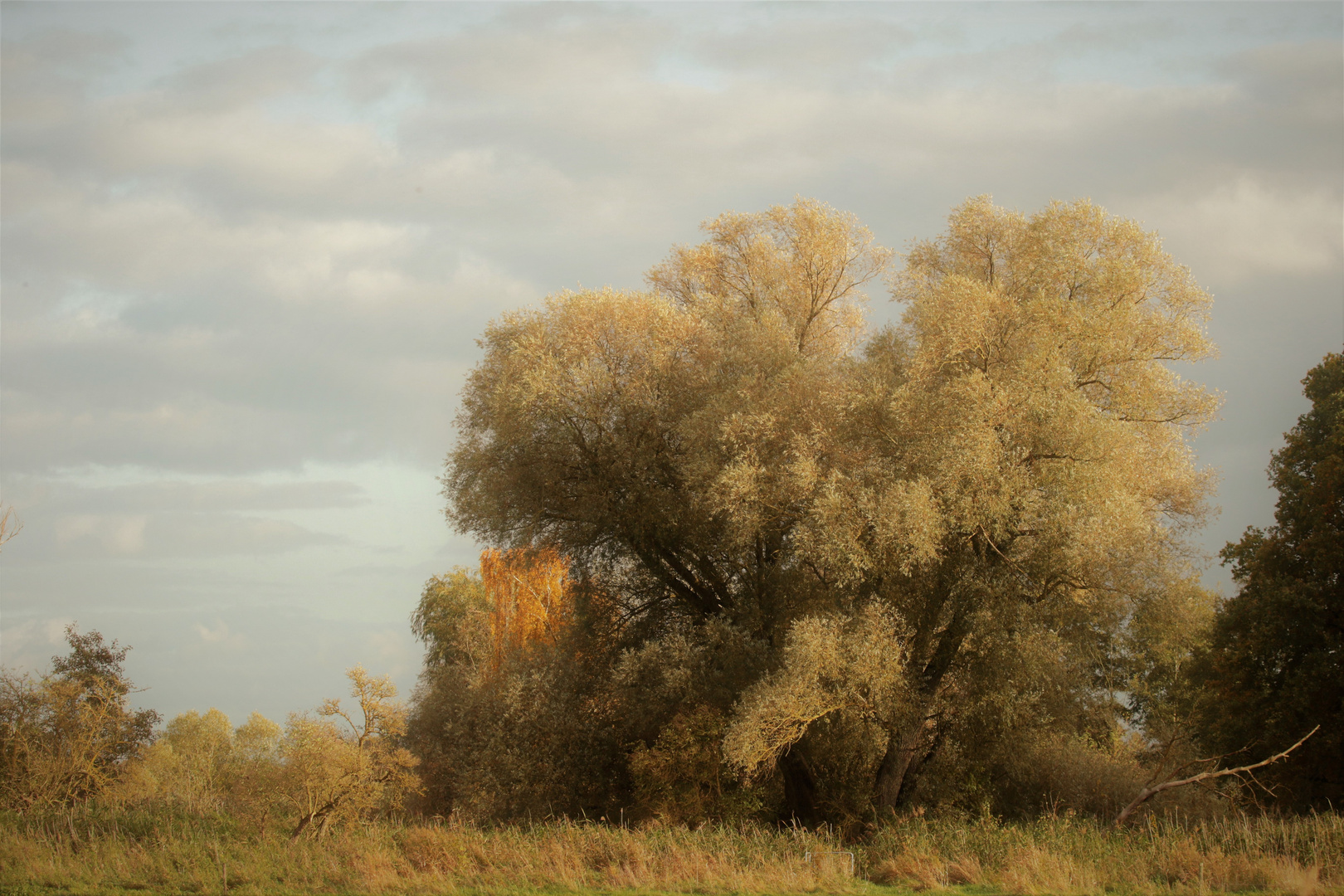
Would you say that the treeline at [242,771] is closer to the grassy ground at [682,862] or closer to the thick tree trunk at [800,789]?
the grassy ground at [682,862]

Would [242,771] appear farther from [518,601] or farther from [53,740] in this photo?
[518,601]

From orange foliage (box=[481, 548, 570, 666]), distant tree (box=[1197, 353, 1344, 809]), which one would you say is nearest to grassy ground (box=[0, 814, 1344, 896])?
distant tree (box=[1197, 353, 1344, 809])

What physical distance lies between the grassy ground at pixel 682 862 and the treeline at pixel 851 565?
110 inches

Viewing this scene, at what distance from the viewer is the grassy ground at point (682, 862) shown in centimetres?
1444

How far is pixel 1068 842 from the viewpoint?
1641cm

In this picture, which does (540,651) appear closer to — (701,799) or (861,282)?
(701,799)

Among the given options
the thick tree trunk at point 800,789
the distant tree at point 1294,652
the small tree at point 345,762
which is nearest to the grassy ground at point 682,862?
the small tree at point 345,762

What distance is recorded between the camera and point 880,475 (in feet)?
68.9

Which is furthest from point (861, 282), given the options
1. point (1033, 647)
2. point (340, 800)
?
point (340, 800)

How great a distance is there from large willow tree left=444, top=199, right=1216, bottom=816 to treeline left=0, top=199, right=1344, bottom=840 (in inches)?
3.6

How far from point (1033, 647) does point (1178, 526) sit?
621 centimetres

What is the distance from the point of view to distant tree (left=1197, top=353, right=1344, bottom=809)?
2302cm

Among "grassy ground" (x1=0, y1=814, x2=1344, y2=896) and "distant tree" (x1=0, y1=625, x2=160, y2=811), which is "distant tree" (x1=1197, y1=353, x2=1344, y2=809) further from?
"distant tree" (x1=0, y1=625, x2=160, y2=811)

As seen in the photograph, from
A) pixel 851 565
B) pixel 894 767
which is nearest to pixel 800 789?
pixel 894 767
